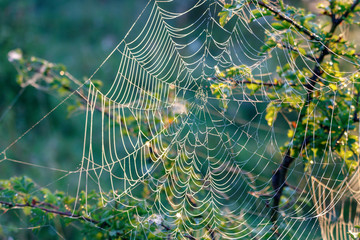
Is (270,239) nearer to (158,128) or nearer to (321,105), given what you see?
(321,105)

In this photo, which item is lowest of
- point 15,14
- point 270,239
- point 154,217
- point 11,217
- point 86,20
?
point 11,217

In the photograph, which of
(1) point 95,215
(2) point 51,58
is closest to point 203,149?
(1) point 95,215

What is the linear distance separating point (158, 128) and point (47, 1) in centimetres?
393

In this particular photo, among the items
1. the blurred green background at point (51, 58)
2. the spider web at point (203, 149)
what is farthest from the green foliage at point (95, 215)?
the blurred green background at point (51, 58)

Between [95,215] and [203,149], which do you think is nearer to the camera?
[95,215]

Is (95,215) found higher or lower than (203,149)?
lower

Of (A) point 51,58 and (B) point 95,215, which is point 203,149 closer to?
(B) point 95,215

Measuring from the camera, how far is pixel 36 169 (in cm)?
328

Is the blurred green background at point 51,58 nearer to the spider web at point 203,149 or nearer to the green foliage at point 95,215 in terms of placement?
the spider web at point 203,149

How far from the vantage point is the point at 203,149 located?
3.22 metres

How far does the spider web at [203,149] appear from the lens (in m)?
1.65

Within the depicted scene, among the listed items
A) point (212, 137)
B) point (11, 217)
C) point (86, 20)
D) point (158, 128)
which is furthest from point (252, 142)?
point (86, 20)

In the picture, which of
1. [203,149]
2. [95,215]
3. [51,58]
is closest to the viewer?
[95,215]

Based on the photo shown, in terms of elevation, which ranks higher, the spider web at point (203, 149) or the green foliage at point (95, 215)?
the spider web at point (203, 149)
